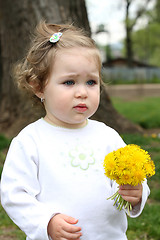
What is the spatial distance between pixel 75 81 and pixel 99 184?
59 centimetres

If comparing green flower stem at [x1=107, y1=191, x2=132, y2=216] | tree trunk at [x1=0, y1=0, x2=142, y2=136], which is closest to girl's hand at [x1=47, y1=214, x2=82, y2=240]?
green flower stem at [x1=107, y1=191, x2=132, y2=216]

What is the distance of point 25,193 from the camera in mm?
1910

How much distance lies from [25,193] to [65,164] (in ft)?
0.87

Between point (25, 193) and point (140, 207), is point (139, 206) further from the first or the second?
point (25, 193)

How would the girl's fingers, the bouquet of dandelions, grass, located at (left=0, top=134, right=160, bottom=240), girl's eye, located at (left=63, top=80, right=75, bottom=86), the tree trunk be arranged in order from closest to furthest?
the bouquet of dandelions
the girl's fingers
girl's eye, located at (left=63, top=80, right=75, bottom=86)
grass, located at (left=0, top=134, right=160, bottom=240)
the tree trunk

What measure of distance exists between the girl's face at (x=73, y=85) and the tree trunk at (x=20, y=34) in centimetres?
311

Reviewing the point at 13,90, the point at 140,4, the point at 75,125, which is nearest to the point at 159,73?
the point at 140,4

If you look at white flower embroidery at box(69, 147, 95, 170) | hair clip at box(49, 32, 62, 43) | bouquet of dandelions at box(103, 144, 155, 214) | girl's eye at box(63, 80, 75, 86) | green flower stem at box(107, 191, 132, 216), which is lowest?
green flower stem at box(107, 191, 132, 216)

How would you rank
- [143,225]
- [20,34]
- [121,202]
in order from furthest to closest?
1. [20,34]
2. [143,225]
3. [121,202]

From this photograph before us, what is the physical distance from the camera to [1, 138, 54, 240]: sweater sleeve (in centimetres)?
184

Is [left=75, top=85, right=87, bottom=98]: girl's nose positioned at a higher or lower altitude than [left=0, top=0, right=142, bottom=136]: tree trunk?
higher

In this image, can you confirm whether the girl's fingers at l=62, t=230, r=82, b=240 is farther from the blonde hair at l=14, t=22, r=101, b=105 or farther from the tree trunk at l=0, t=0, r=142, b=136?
the tree trunk at l=0, t=0, r=142, b=136

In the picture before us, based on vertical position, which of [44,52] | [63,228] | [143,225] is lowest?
[143,225]

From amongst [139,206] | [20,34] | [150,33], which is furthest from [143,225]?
[150,33]
